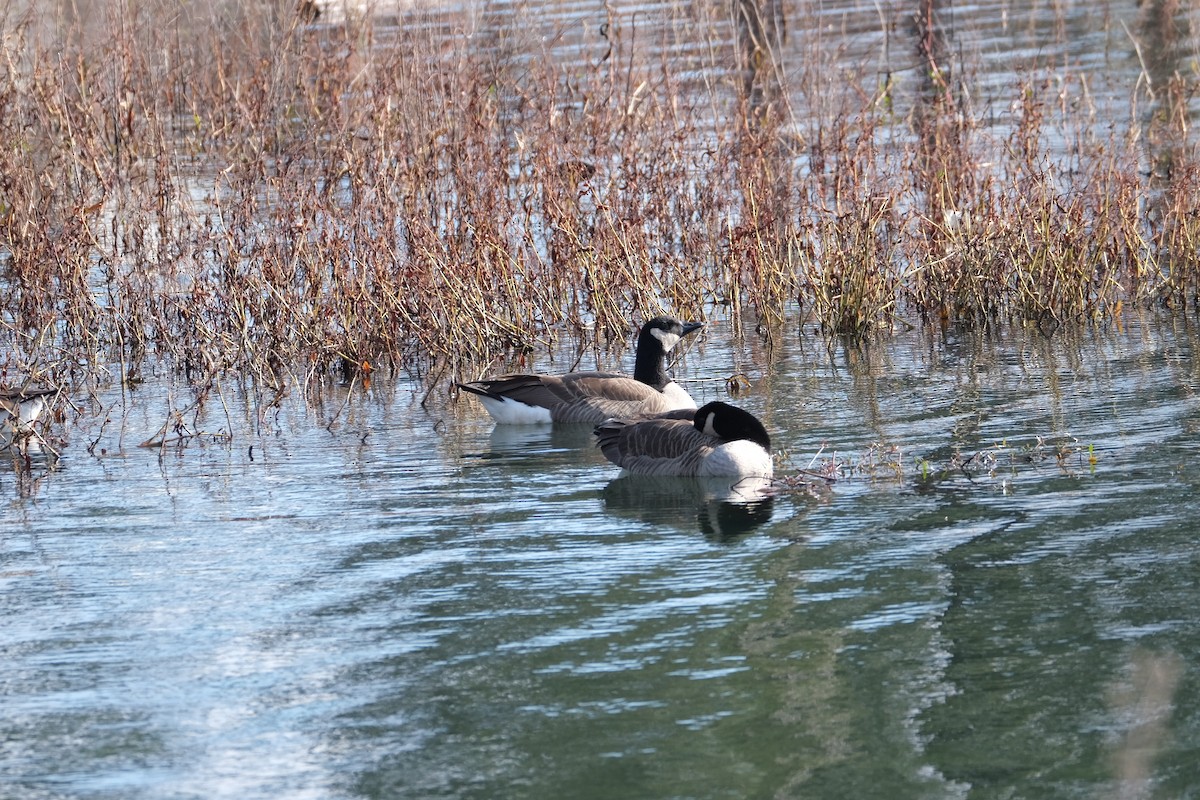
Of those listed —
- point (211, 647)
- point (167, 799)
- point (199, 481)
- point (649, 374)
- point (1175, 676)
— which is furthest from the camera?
point (649, 374)

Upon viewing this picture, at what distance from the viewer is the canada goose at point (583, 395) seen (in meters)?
11.4

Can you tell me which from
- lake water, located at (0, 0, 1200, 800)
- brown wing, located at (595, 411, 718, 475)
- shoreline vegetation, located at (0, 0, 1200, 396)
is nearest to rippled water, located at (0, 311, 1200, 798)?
lake water, located at (0, 0, 1200, 800)

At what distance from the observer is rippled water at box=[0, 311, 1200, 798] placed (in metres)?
5.61

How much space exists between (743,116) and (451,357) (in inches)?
139

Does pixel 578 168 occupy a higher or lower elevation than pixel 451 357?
higher

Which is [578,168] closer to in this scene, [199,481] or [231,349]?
[231,349]

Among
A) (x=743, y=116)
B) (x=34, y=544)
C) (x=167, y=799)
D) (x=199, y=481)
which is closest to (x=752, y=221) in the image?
(x=743, y=116)

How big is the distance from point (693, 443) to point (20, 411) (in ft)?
13.8

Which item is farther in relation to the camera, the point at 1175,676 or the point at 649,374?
the point at 649,374

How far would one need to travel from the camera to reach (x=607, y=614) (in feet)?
23.1

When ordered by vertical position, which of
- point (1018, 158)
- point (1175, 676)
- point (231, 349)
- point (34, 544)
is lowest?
point (1175, 676)

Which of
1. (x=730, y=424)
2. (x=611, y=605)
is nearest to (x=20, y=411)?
(x=730, y=424)

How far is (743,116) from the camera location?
14578mm

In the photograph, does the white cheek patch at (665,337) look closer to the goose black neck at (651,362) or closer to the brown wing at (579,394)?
the goose black neck at (651,362)
